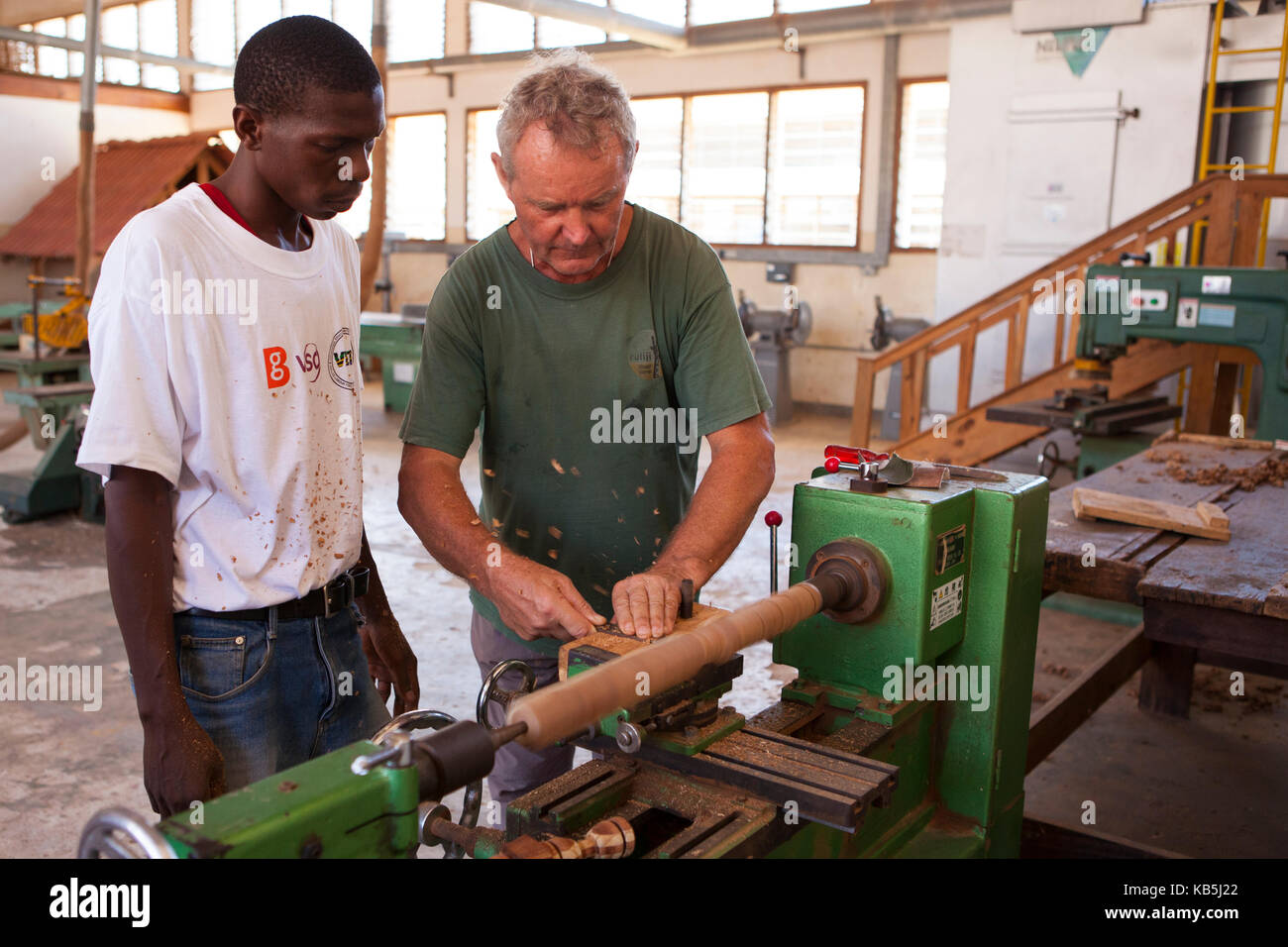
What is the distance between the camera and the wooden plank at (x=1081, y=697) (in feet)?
7.47

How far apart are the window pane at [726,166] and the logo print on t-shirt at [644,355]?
21.7 feet

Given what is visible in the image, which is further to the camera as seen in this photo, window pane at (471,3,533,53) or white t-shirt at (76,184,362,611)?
window pane at (471,3,533,53)

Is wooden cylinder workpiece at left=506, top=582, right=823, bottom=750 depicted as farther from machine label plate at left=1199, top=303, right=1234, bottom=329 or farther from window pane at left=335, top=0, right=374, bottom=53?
window pane at left=335, top=0, right=374, bottom=53

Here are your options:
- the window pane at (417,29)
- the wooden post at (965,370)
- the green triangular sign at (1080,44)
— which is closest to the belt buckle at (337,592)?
the wooden post at (965,370)

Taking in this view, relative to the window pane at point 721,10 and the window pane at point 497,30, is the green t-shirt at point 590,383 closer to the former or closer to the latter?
the window pane at point 721,10

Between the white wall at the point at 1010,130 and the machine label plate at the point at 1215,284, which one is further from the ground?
the white wall at the point at 1010,130

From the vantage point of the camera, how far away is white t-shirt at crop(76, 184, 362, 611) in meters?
1.16

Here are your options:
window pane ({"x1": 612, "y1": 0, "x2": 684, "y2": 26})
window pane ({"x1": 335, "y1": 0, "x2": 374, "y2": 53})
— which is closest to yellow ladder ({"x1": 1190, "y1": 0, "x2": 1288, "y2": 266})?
window pane ({"x1": 612, "y1": 0, "x2": 684, "y2": 26})

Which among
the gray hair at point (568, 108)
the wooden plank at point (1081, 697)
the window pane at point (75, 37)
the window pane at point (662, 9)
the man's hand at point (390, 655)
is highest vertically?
the window pane at point (75, 37)

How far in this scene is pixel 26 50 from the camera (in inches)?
442

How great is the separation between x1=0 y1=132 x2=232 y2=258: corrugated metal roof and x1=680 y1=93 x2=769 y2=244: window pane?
3746mm
